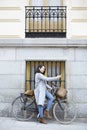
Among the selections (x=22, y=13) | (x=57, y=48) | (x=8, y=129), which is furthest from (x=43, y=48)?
(x=8, y=129)

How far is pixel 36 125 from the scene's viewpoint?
9.88 metres

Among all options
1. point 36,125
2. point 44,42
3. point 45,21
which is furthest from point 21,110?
point 45,21

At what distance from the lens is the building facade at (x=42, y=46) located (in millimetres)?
10875

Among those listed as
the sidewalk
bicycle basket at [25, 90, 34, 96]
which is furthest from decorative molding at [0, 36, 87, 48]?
the sidewalk

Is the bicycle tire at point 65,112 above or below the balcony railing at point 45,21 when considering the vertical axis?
below

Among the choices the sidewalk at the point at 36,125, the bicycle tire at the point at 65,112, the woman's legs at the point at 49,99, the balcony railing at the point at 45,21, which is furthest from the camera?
the balcony railing at the point at 45,21

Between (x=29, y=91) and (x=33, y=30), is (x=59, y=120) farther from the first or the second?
(x=33, y=30)

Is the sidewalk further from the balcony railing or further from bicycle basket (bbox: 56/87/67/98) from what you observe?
the balcony railing

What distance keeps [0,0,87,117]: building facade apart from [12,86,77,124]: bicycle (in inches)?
13.4

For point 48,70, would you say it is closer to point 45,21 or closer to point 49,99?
point 49,99

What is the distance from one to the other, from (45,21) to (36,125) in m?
3.47

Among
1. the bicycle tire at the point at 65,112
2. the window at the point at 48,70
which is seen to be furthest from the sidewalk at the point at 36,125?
the window at the point at 48,70

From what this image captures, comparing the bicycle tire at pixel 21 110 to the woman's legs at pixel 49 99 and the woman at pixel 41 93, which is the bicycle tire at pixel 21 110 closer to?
the woman at pixel 41 93

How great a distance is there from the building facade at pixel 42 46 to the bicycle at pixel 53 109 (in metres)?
0.34
